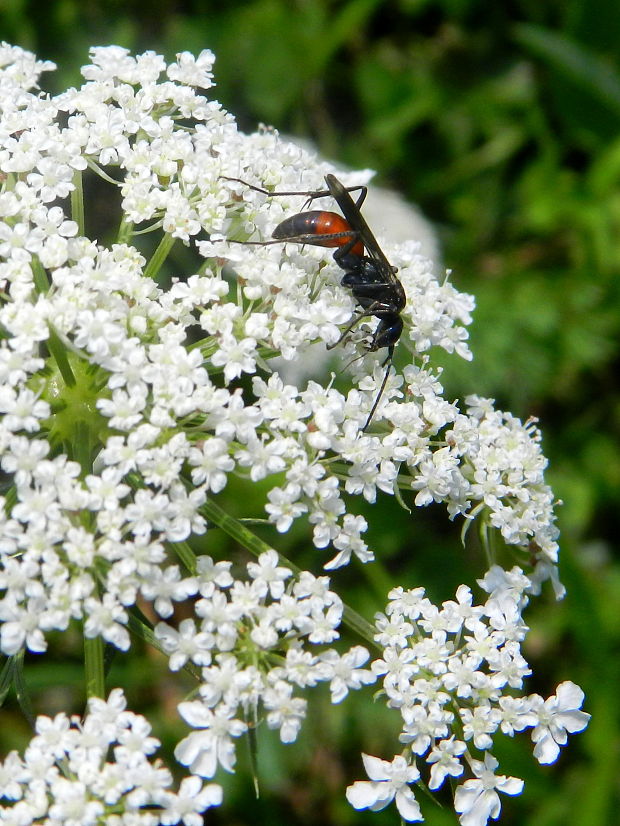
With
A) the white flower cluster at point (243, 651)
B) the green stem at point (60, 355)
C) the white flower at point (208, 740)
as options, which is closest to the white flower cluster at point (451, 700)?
the white flower cluster at point (243, 651)

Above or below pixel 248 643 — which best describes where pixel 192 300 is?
above

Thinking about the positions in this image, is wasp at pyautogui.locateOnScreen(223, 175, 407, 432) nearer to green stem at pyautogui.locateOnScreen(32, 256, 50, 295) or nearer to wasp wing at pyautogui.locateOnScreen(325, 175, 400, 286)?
wasp wing at pyautogui.locateOnScreen(325, 175, 400, 286)

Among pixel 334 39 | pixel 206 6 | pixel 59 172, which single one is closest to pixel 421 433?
pixel 59 172

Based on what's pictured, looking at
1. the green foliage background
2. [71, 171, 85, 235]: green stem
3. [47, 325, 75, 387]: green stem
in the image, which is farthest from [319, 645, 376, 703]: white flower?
the green foliage background

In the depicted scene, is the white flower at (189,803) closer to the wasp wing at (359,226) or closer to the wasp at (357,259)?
the wasp at (357,259)

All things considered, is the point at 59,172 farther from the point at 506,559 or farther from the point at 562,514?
the point at 562,514

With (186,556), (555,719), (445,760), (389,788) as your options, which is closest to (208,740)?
(186,556)

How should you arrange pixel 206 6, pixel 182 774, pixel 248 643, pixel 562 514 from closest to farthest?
pixel 248 643 < pixel 182 774 < pixel 562 514 < pixel 206 6
